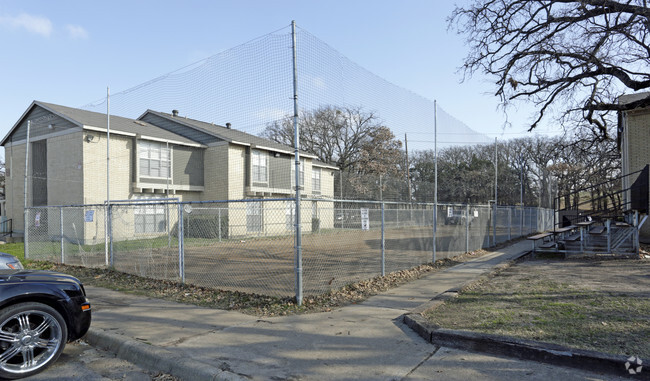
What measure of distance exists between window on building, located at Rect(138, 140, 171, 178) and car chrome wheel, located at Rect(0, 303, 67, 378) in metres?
17.1

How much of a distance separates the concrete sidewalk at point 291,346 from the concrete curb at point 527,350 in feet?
0.36

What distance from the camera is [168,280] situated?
8.77 m

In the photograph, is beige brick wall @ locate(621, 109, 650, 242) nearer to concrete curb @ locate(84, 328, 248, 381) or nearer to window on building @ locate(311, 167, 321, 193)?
window on building @ locate(311, 167, 321, 193)

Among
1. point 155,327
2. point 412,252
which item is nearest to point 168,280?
point 155,327

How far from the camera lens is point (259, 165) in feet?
79.0

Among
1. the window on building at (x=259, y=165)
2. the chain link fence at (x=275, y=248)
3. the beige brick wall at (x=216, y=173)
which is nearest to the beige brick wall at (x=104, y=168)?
the chain link fence at (x=275, y=248)

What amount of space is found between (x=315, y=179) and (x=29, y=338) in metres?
25.0

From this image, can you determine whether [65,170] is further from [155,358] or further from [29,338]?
[155,358]

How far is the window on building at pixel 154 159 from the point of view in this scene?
2058cm

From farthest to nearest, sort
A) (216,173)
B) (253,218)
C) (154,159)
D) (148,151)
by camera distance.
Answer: (216,173) → (154,159) → (148,151) → (253,218)

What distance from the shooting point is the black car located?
13.2ft

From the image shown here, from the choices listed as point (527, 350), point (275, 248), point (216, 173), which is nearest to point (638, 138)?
point (275, 248)

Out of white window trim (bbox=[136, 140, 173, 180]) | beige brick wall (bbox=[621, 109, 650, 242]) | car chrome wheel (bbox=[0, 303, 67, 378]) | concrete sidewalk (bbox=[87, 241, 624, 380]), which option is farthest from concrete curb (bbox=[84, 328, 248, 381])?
beige brick wall (bbox=[621, 109, 650, 242])

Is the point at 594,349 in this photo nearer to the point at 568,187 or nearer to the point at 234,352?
the point at 234,352
